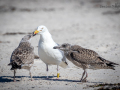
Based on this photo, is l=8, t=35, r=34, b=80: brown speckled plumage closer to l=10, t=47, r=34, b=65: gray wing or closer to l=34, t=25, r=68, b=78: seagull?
l=10, t=47, r=34, b=65: gray wing

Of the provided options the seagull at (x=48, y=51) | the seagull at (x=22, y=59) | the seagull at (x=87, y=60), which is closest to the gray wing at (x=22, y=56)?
the seagull at (x=22, y=59)

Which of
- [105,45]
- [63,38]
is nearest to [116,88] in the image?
[105,45]

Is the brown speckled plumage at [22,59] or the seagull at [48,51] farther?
the seagull at [48,51]

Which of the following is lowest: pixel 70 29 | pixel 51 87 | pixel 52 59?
pixel 51 87

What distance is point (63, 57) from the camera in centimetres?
818

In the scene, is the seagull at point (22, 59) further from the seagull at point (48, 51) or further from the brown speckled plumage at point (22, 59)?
the seagull at point (48, 51)

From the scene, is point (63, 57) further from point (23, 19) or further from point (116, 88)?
point (23, 19)

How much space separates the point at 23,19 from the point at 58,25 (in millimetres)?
5185

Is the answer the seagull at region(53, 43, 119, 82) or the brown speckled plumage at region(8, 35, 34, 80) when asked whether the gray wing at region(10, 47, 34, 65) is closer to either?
the brown speckled plumage at region(8, 35, 34, 80)

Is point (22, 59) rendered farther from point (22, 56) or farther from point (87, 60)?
point (87, 60)

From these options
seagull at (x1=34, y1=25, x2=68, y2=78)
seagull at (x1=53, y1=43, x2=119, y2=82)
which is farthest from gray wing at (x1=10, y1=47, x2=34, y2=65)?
seagull at (x1=53, y1=43, x2=119, y2=82)

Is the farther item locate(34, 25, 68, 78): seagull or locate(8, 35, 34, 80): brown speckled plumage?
locate(34, 25, 68, 78): seagull

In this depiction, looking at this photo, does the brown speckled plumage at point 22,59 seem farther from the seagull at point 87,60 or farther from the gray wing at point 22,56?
the seagull at point 87,60

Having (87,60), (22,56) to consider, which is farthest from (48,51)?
(87,60)
